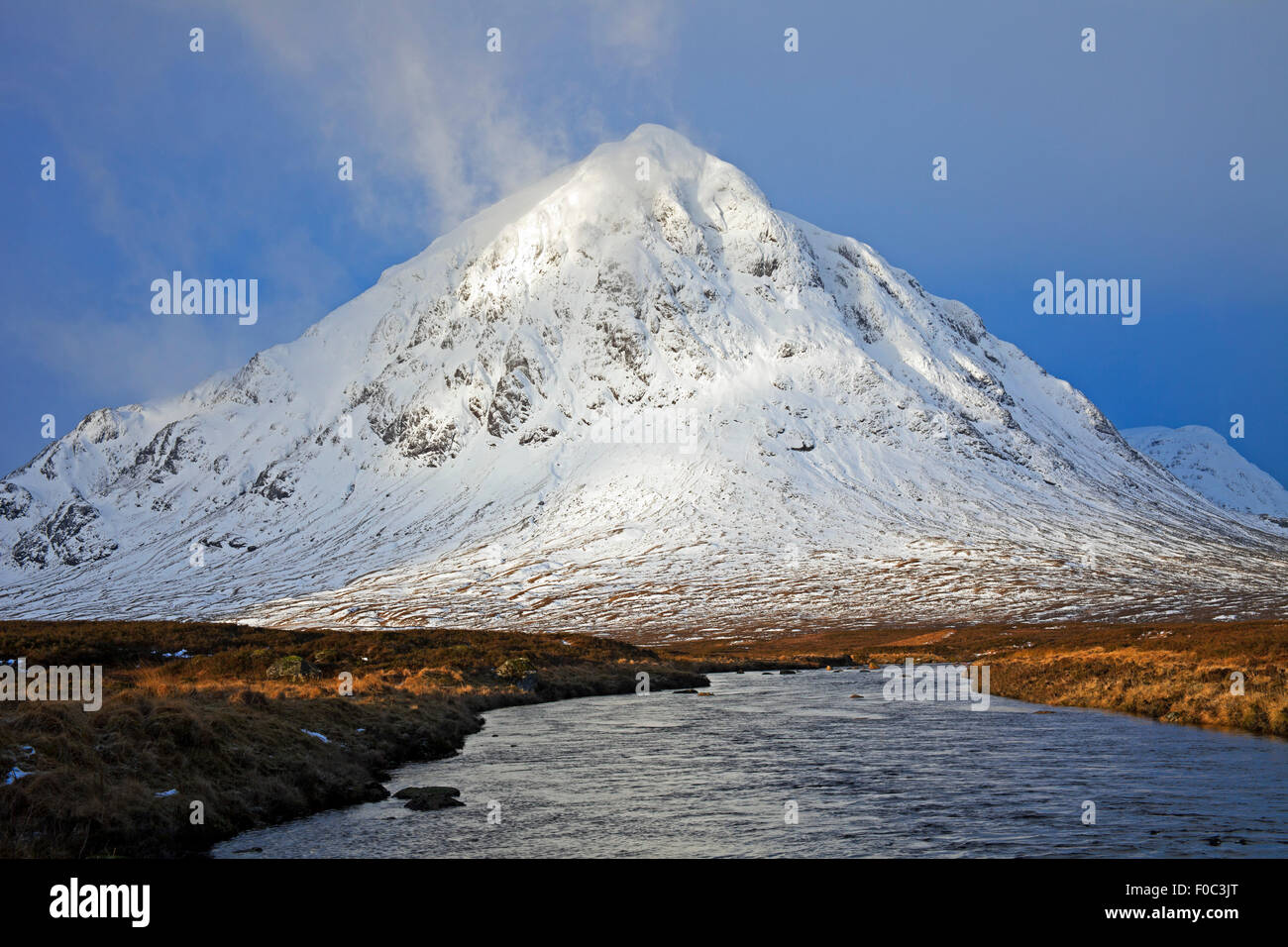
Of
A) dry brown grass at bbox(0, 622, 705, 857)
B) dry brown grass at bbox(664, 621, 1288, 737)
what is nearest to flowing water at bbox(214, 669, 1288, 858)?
dry brown grass at bbox(0, 622, 705, 857)

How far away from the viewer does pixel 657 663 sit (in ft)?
268

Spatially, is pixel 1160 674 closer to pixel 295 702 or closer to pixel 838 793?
pixel 838 793

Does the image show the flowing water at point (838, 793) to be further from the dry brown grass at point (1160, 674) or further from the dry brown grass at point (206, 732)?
the dry brown grass at point (1160, 674)

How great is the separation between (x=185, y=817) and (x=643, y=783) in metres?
12.8

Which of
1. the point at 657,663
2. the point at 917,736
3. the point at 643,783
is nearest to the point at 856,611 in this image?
the point at 657,663

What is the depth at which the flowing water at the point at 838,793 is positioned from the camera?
64.0 feet

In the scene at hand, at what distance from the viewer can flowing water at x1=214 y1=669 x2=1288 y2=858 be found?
19516 mm

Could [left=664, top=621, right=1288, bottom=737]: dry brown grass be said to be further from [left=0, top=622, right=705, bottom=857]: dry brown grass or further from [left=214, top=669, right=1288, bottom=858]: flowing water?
[left=0, top=622, right=705, bottom=857]: dry brown grass

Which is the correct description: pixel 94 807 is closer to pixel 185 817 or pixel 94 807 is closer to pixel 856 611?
pixel 185 817

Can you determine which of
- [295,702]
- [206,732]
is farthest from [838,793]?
[295,702]

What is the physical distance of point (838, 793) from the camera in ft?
82.4
